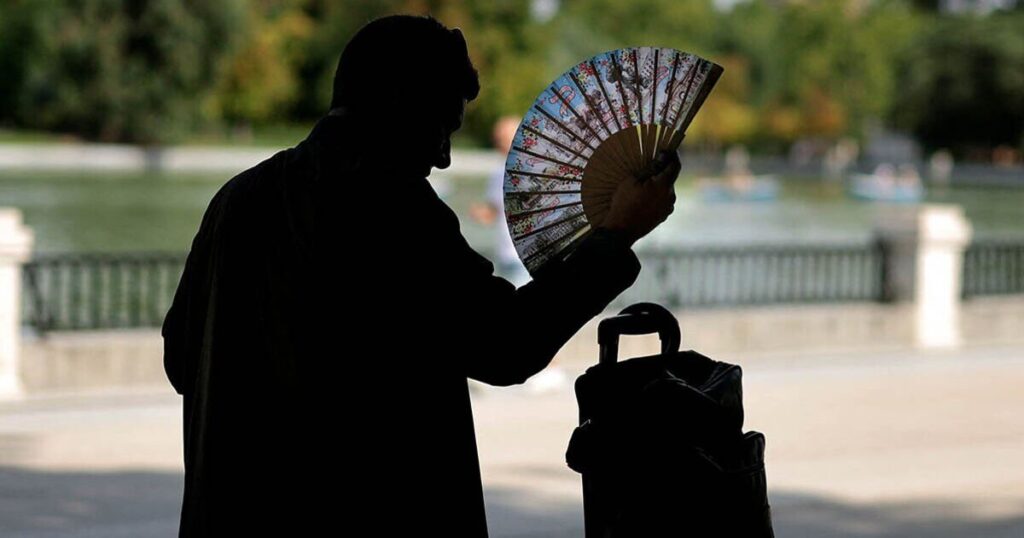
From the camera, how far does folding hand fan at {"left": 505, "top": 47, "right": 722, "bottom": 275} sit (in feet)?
9.09

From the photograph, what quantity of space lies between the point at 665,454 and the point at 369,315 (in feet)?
1.88

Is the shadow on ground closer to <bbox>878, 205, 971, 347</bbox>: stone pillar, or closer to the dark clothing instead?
the dark clothing

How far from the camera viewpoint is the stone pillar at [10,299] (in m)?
9.94

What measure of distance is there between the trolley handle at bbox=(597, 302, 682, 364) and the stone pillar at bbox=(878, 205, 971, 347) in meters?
11.0

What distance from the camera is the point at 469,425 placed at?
8.63 ft

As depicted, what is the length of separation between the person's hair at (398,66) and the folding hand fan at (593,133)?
209 millimetres

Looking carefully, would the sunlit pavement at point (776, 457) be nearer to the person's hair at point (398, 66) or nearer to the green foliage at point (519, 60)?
the person's hair at point (398, 66)

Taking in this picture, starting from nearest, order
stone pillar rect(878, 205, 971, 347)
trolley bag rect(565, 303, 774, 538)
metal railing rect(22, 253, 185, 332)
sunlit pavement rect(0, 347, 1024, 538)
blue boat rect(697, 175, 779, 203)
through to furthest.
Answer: trolley bag rect(565, 303, 774, 538) → sunlit pavement rect(0, 347, 1024, 538) → metal railing rect(22, 253, 185, 332) → stone pillar rect(878, 205, 971, 347) → blue boat rect(697, 175, 779, 203)

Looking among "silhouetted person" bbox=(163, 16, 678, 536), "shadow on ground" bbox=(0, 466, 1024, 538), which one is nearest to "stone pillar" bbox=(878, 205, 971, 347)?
"shadow on ground" bbox=(0, 466, 1024, 538)

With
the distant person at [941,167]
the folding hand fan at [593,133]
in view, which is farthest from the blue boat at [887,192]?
the folding hand fan at [593,133]

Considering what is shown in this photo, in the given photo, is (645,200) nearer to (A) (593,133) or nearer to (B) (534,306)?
(A) (593,133)

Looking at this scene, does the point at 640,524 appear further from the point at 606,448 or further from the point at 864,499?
the point at 864,499

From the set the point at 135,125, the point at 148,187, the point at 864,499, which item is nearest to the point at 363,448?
the point at 864,499

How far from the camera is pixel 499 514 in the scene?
694cm
